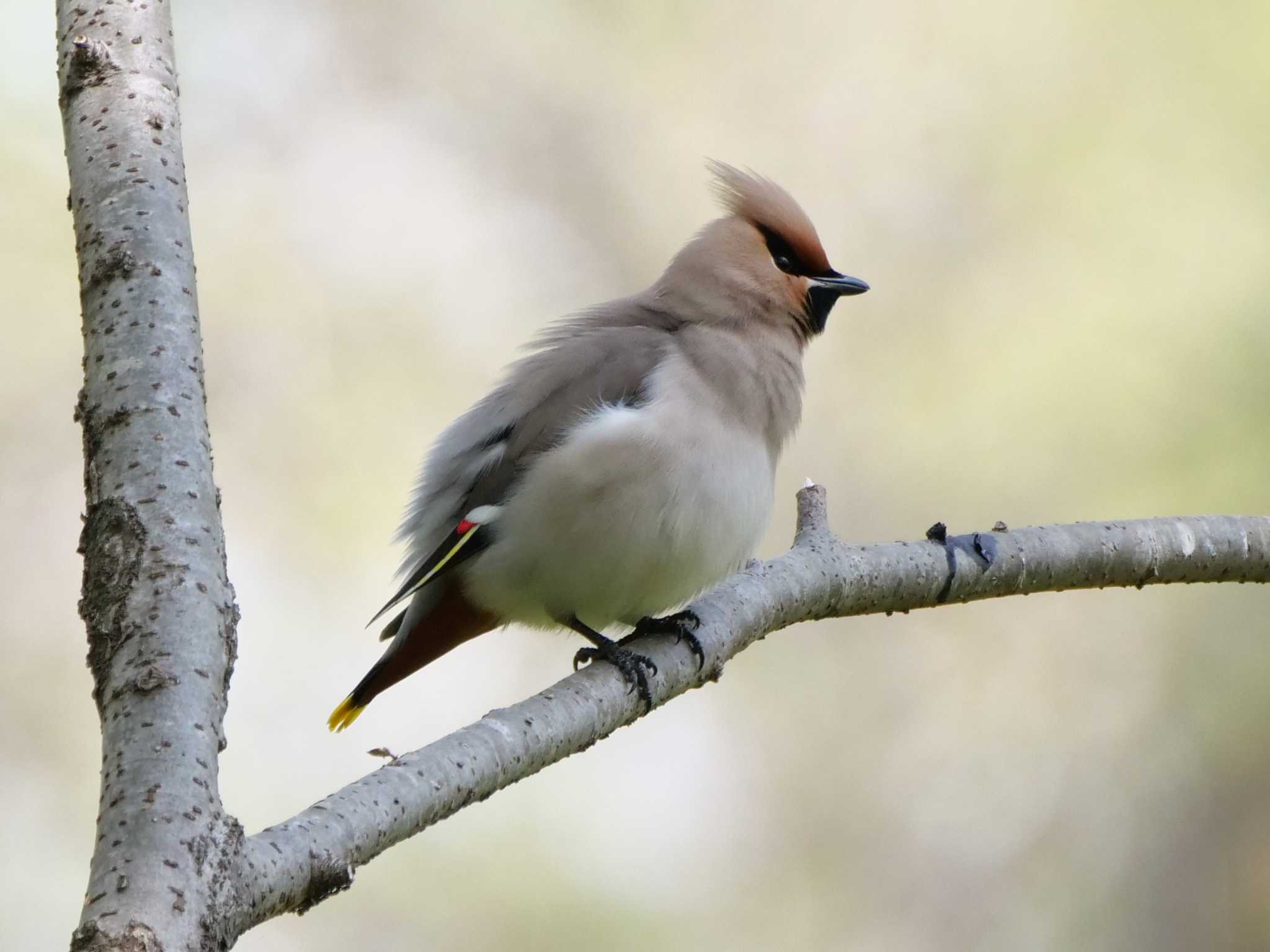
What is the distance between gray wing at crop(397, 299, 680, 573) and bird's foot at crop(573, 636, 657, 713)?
522 mm

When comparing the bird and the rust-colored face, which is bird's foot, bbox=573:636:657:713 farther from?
the rust-colored face

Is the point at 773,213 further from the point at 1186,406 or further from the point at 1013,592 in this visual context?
the point at 1186,406

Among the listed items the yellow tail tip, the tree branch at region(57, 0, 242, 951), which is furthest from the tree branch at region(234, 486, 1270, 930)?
the tree branch at region(57, 0, 242, 951)

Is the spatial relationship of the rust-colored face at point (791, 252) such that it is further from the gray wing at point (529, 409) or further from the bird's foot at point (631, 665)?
the bird's foot at point (631, 665)

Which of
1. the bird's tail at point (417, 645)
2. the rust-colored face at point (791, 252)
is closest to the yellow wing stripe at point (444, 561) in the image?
the bird's tail at point (417, 645)

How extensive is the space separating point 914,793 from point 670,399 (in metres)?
3.33

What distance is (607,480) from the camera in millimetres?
3883

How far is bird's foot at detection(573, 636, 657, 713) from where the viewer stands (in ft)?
11.2

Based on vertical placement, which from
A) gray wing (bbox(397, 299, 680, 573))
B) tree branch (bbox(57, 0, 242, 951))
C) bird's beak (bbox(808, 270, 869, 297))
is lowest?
tree branch (bbox(57, 0, 242, 951))

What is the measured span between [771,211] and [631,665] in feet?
5.72

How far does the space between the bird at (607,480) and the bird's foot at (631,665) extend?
1cm

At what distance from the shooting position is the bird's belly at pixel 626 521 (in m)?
3.87

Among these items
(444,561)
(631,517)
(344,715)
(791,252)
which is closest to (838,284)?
(791,252)

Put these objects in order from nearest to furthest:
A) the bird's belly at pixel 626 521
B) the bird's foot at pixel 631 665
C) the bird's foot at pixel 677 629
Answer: the bird's foot at pixel 631 665 → the bird's foot at pixel 677 629 → the bird's belly at pixel 626 521
